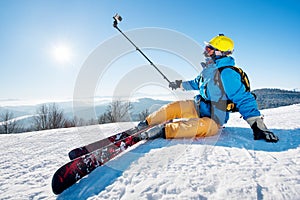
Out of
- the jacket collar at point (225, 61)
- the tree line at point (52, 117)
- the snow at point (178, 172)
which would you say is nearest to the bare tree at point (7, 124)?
the tree line at point (52, 117)

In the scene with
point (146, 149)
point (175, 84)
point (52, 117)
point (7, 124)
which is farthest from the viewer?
point (7, 124)

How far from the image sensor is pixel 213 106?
352 centimetres

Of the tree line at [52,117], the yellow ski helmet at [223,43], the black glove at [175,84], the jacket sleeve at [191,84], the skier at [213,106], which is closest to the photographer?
the skier at [213,106]

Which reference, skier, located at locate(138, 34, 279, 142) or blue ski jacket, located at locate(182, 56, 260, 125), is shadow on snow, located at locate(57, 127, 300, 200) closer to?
skier, located at locate(138, 34, 279, 142)

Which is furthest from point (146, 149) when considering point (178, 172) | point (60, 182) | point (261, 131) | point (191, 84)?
point (191, 84)

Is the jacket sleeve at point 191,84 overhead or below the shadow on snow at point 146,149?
overhead

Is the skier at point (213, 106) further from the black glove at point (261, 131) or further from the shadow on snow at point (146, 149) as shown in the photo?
the shadow on snow at point (146, 149)

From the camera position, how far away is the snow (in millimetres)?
1397

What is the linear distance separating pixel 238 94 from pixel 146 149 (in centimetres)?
173

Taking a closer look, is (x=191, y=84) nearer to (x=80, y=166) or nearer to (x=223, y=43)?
(x=223, y=43)

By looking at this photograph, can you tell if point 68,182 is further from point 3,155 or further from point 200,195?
point 3,155

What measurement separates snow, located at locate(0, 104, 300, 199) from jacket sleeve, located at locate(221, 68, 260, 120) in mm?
482

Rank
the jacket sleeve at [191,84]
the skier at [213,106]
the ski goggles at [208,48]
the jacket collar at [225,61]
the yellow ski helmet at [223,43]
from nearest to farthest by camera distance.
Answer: the skier at [213,106]
the jacket collar at [225,61]
the yellow ski helmet at [223,43]
the ski goggles at [208,48]
the jacket sleeve at [191,84]

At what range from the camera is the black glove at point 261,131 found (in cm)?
258
